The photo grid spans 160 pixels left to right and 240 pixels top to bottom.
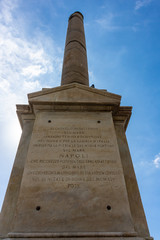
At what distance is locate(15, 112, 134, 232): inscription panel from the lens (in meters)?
3.43

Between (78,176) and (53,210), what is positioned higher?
(78,176)

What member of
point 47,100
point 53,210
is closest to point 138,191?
Answer: point 53,210

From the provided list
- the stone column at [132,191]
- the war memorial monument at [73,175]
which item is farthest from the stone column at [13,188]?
the stone column at [132,191]

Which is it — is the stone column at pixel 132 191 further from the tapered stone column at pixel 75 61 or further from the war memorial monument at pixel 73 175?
the tapered stone column at pixel 75 61

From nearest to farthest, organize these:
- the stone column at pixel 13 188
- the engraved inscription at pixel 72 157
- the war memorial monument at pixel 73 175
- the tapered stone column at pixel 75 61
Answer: the war memorial monument at pixel 73 175 < the stone column at pixel 13 188 < the engraved inscription at pixel 72 157 < the tapered stone column at pixel 75 61

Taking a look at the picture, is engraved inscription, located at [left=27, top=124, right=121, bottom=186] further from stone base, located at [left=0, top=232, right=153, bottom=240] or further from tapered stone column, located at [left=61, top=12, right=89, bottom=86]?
tapered stone column, located at [left=61, top=12, right=89, bottom=86]

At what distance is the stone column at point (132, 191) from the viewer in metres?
3.76

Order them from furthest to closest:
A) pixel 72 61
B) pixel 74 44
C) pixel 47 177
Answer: pixel 74 44
pixel 72 61
pixel 47 177

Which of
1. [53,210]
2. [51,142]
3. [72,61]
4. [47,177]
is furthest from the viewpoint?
[72,61]

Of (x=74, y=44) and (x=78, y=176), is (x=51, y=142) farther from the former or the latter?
(x=74, y=44)

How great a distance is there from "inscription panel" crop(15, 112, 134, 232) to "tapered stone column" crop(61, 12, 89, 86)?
2937 millimetres

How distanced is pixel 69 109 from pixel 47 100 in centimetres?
75

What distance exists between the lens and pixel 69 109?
18.6 feet

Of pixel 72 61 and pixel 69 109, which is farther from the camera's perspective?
pixel 72 61
